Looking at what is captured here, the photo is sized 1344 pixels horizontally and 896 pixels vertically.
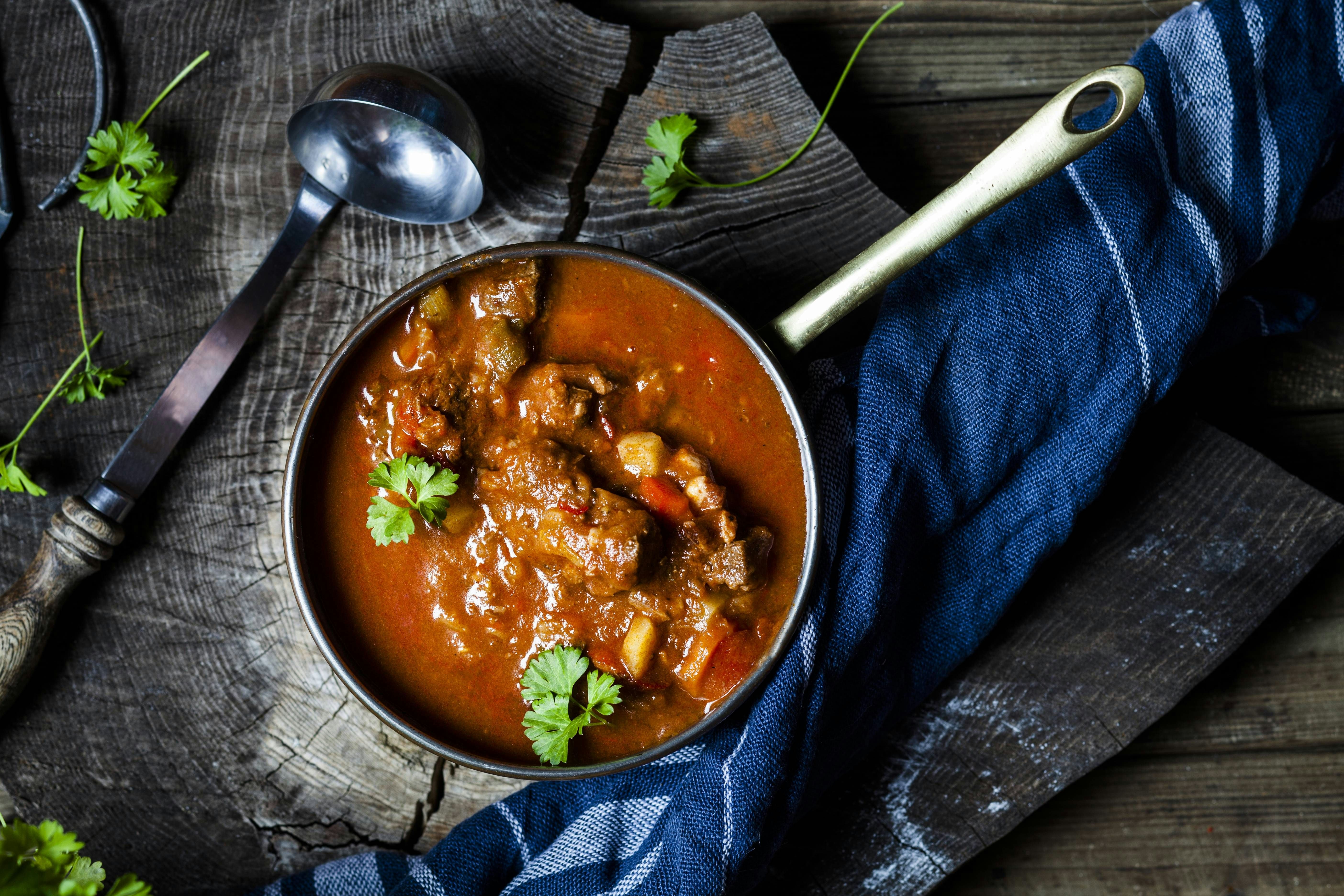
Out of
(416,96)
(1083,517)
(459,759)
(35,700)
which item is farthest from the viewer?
(1083,517)

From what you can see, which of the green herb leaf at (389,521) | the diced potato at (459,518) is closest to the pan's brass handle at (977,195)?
the diced potato at (459,518)

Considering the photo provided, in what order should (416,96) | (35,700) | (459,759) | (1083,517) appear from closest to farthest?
1. (459,759)
2. (416,96)
3. (35,700)
4. (1083,517)

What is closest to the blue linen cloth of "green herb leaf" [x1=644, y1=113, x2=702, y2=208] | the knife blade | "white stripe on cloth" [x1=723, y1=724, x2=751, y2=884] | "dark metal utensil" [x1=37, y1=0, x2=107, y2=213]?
"white stripe on cloth" [x1=723, y1=724, x2=751, y2=884]

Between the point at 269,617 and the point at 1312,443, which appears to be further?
the point at 1312,443

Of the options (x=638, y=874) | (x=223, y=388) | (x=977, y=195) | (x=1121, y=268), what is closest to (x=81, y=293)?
(x=223, y=388)

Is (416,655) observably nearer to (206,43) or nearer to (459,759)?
(459,759)

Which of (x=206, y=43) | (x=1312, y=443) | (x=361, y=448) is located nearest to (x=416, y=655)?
(x=361, y=448)
